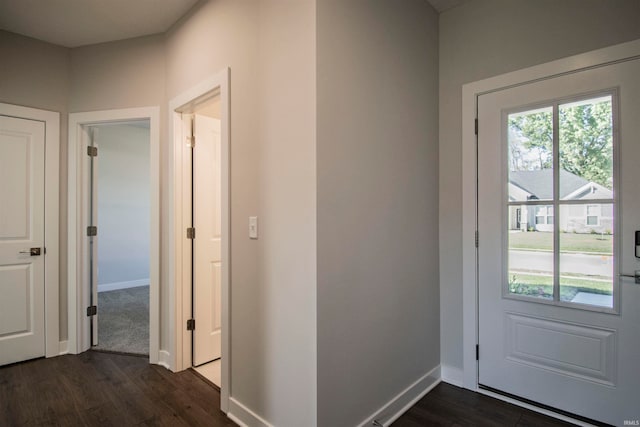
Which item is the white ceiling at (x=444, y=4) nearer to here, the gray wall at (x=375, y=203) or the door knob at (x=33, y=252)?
the gray wall at (x=375, y=203)

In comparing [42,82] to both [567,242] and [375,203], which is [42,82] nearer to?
[375,203]

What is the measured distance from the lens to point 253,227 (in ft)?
6.16

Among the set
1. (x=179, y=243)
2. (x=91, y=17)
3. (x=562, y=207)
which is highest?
(x=91, y=17)

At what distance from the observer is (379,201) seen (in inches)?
75.0

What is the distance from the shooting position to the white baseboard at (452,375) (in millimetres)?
2344

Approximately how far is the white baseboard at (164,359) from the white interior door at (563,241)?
2.43 meters

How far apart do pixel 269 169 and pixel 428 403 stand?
73.5 inches

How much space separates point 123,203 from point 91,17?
378 cm

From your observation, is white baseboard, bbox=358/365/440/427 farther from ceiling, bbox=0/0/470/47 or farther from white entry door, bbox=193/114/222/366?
ceiling, bbox=0/0/470/47

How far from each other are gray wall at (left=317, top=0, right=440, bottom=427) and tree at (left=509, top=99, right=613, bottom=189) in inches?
22.3

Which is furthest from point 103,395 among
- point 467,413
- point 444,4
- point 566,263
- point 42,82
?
point 444,4

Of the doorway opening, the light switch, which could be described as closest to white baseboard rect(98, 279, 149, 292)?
the doorway opening

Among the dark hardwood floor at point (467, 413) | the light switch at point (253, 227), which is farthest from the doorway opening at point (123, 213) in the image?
the dark hardwood floor at point (467, 413)

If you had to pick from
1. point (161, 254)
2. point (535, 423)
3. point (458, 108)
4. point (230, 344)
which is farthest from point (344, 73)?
point (535, 423)
